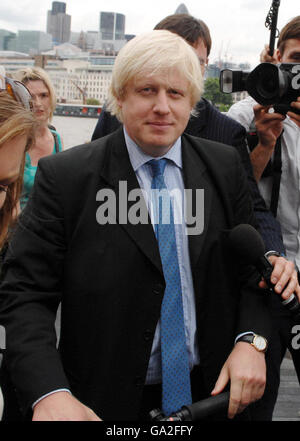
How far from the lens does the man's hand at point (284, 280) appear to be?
5.13 feet

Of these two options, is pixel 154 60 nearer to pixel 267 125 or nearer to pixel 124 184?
pixel 124 184

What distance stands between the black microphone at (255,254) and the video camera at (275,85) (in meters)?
0.56

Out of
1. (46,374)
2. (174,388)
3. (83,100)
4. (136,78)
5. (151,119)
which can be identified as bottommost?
(83,100)

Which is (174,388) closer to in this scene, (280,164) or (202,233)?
(202,233)

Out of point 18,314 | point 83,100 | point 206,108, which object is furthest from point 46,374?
point 83,100

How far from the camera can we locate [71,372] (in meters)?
1.72

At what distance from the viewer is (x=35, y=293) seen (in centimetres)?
159

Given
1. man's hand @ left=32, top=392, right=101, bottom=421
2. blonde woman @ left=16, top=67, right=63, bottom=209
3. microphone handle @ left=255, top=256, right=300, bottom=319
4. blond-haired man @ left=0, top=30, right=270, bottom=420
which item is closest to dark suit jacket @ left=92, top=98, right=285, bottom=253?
blond-haired man @ left=0, top=30, right=270, bottom=420

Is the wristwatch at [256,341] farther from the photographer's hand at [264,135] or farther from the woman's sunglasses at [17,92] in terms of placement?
the woman's sunglasses at [17,92]

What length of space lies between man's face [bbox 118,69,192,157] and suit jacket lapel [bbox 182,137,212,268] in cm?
12

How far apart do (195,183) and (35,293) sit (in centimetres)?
63

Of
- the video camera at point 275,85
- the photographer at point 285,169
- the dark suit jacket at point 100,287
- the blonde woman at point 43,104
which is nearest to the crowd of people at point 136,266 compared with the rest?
the dark suit jacket at point 100,287
